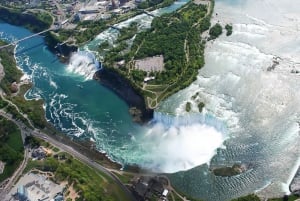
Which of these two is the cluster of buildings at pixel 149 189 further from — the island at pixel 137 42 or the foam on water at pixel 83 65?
the foam on water at pixel 83 65

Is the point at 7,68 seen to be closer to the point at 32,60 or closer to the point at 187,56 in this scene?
the point at 32,60

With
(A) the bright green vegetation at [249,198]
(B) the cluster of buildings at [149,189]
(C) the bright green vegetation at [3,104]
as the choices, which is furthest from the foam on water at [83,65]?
(A) the bright green vegetation at [249,198]

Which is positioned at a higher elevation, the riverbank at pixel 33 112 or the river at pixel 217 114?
Answer: the river at pixel 217 114

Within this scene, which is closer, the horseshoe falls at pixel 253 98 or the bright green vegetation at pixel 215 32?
the horseshoe falls at pixel 253 98

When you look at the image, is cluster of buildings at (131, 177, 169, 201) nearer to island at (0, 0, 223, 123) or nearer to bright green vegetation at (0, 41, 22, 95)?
island at (0, 0, 223, 123)

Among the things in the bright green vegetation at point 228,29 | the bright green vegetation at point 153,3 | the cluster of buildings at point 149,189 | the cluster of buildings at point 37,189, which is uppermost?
the bright green vegetation at point 228,29

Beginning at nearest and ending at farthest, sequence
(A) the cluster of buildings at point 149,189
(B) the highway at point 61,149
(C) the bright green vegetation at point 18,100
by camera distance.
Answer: (A) the cluster of buildings at point 149,189 → (B) the highway at point 61,149 → (C) the bright green vegetation at point 18,100
